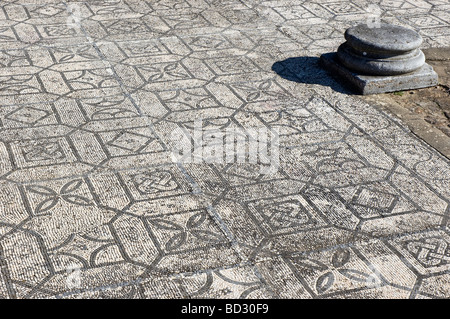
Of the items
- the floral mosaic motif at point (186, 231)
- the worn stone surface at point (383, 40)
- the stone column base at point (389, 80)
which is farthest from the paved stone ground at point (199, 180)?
the worn stone surface at point (383, 40)

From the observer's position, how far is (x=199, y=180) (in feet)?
11.0

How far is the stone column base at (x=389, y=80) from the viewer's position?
4.45 m

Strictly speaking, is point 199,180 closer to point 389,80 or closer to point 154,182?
point 154,182

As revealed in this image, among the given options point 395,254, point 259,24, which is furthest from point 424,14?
point 395,254

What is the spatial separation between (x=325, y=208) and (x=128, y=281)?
1134 millimetres

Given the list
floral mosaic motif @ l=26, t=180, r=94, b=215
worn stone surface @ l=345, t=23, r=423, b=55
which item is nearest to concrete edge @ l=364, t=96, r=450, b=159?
worn stone surface @ l=345, t=23, r=423, b=55

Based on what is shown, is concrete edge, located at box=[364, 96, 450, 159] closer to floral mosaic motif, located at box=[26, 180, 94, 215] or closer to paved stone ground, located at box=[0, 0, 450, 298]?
paved stone ground, located at box=[0, 0, 450, 298]

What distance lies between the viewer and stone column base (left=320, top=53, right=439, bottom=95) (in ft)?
14.6

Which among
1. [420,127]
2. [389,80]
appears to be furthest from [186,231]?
[389,80]

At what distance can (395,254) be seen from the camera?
2.82m

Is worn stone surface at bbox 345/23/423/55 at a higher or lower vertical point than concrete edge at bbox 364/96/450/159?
higher

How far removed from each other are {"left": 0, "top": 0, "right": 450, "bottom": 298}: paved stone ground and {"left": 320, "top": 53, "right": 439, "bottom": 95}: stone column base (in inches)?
4.7
